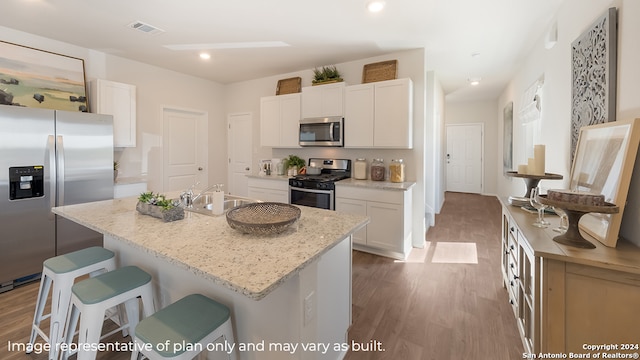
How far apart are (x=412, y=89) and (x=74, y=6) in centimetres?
365

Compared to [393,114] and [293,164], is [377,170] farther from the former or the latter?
[293,164]

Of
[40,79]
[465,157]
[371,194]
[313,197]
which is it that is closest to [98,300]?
[313,197]

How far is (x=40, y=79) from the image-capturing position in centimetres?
312

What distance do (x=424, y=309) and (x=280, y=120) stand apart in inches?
128

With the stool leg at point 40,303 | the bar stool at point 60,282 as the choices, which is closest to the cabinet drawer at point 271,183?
the bar stool at point 60,282

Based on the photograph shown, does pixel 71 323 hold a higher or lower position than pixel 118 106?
lower

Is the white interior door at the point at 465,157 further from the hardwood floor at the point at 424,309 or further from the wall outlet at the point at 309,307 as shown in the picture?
the wall outlet at the point at 309,307

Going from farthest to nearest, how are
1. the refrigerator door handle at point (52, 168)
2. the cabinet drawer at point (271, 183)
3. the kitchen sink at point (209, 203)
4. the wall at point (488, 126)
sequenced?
the wall at point (488, 126), the cabinet drawer at point (271, 183), the refrigerator door handle at point (52, 168), the kitchen sink at point (209, 203)

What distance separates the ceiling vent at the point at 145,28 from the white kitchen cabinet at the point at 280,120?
68.3 inches

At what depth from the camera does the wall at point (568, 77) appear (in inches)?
53.1

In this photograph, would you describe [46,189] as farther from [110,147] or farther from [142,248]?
[142,248]

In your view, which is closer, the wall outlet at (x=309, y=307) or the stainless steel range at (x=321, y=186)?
the wall outlet at (x=309, y=307)

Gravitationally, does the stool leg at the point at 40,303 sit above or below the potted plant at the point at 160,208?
below

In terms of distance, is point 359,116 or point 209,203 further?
point 359,116
